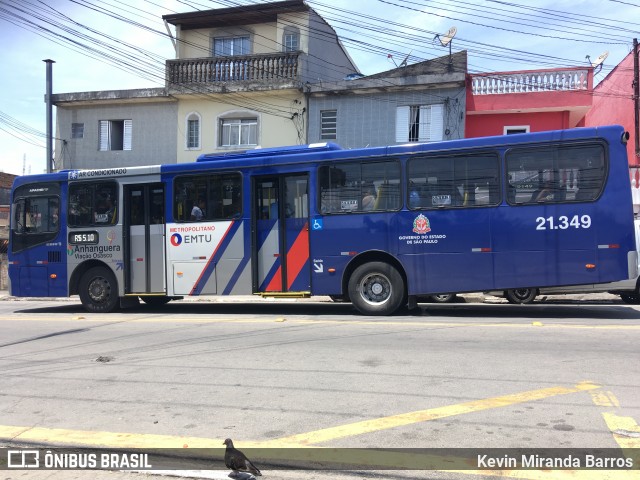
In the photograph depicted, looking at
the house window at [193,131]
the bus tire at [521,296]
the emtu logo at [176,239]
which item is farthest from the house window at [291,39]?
the bus tire at [521,296]

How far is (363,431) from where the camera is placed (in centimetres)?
432

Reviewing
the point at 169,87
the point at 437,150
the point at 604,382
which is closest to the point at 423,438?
the point at 604,382

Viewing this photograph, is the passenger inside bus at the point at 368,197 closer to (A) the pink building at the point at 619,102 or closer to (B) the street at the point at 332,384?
(B) the street at the point at 332,384

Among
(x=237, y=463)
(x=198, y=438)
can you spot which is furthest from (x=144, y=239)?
(x=237, y=463)

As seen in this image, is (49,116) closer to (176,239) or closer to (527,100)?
(176,239)

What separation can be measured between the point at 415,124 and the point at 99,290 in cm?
1235

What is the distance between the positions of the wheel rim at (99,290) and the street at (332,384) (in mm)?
2380

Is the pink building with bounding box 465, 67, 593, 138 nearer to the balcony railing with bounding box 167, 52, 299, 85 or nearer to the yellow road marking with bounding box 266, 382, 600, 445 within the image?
the balcony railing with bounding box 167, 52, 299, 85

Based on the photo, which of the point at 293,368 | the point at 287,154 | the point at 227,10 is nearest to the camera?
the point at 293,368

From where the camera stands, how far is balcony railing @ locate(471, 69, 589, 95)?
1838cm

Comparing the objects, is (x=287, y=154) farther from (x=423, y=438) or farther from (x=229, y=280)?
(x=423, y=438)

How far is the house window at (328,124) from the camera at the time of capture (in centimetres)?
2023

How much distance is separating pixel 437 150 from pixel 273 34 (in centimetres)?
1385

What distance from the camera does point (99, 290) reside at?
1233 cm
